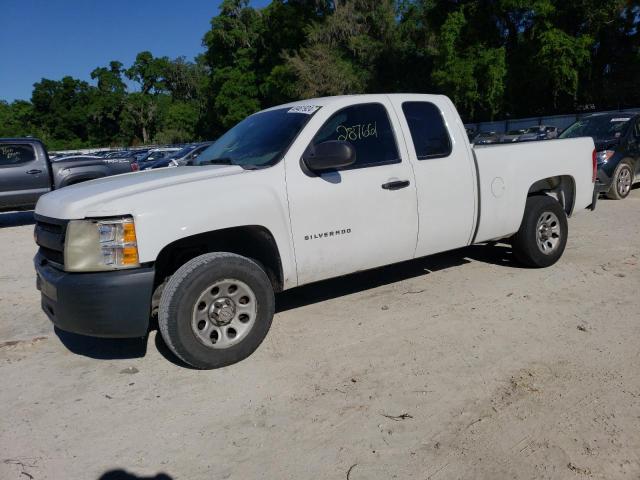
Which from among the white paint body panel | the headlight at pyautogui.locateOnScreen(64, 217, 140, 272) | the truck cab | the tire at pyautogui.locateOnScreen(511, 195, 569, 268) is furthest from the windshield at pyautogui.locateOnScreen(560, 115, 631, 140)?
the truck cab

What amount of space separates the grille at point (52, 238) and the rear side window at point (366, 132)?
2.04m

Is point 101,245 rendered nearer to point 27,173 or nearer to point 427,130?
point 427,130

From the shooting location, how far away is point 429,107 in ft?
16.4

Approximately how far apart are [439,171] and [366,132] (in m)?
0.77

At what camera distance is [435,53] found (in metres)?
41.0

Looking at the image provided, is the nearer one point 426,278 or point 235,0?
point 426,278

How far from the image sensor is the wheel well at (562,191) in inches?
235

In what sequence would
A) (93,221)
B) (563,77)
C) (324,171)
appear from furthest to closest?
(563,77) → (324,171) → (93,221)

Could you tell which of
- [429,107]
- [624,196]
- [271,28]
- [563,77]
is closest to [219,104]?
[271,28]

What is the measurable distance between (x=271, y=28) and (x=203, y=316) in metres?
58.9

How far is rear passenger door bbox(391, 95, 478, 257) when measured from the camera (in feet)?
15.4

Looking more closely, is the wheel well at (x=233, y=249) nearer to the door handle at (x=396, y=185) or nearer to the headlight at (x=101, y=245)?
the headlight at (x=101, y=245)

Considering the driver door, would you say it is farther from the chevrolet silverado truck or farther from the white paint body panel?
the chevrolet silverado truck

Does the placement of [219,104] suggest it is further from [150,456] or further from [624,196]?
[150,456]
